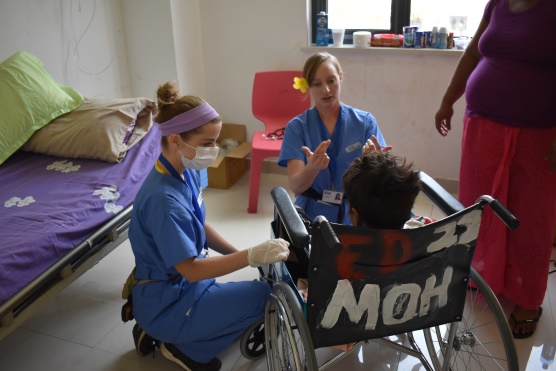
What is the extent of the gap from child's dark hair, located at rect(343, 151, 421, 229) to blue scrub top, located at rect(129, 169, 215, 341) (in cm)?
58

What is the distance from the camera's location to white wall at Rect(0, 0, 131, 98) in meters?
2.68

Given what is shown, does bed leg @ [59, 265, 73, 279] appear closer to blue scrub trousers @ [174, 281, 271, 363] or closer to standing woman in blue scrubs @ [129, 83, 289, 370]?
standing woman in blue scrubs @ [129, 83, 289, 370]

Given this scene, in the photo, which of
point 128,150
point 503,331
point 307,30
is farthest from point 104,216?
point 307,30

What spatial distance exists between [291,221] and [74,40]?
7.63ft

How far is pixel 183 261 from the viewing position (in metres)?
1.59

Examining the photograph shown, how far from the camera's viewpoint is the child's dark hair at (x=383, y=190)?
1.31 meters

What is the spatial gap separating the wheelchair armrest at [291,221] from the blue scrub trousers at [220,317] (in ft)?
1.46

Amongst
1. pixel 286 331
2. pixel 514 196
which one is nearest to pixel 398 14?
pixel 514 196

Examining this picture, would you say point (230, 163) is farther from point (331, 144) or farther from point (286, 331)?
point (286, 331)

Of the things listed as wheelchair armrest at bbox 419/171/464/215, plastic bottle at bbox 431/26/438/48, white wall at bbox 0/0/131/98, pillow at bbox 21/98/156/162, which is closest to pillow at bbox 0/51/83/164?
pillow at bbox 21/98/156/162

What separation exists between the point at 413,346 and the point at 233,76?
7.96ft

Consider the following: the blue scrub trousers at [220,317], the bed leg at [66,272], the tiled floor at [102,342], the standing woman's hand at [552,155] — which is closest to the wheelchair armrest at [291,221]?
the blue scrub trousers at [220,317]

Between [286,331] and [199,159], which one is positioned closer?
[286,331]

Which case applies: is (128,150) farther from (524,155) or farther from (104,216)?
(524,155)
